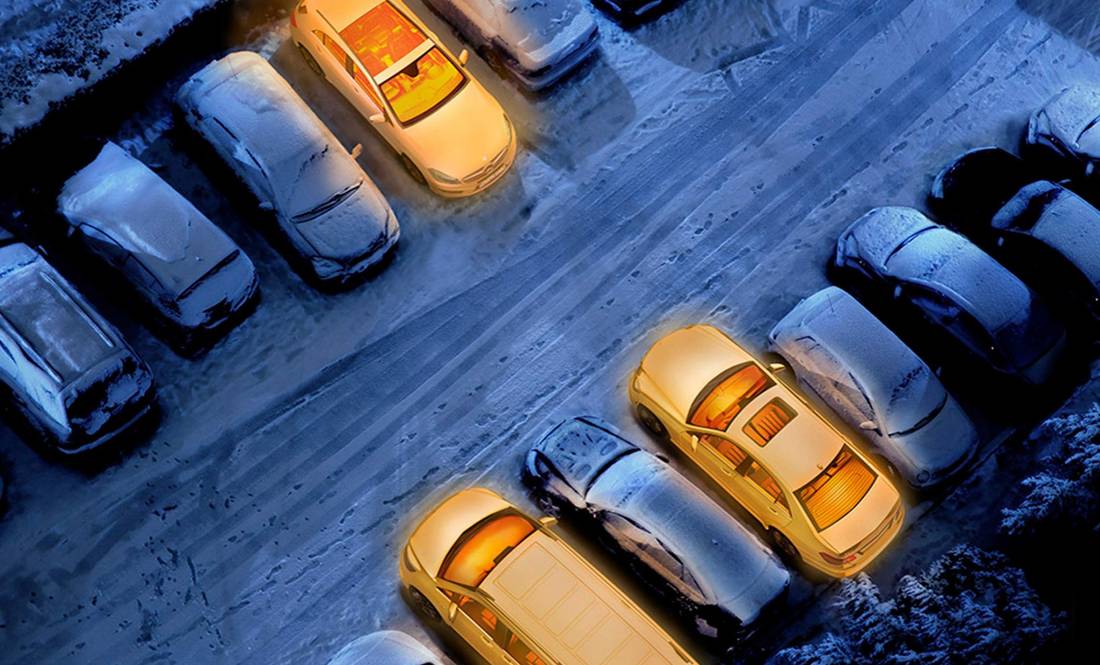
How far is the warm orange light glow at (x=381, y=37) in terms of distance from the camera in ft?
49.8

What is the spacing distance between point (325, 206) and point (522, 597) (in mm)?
5398

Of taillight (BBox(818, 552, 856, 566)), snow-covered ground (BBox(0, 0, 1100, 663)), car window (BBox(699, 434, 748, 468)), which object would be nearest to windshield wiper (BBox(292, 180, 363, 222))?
snow-covered ground (BBox(0, 0, 1100, 663))

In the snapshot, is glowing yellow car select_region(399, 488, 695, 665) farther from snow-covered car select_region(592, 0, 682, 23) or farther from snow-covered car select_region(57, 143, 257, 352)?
snow-covered car select_region(592, 0, 682, 23)

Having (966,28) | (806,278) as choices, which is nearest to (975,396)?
(806,278)

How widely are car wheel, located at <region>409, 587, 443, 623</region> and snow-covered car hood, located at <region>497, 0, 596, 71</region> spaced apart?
7.00m

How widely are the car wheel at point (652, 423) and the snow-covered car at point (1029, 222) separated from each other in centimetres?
510

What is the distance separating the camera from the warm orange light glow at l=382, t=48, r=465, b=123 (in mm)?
15195

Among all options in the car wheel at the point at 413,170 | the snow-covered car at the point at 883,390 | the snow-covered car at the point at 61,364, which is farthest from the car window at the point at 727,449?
the snow-covered car at the point at 61,364

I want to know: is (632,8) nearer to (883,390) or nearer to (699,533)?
(883,390)

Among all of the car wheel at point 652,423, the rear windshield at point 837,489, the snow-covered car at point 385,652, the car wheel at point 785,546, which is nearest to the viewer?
the snow-covered car at point 385,652

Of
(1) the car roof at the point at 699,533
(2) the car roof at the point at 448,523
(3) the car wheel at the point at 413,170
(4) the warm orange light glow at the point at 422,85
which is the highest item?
(4) the warm orange light glow at the point at 422,85

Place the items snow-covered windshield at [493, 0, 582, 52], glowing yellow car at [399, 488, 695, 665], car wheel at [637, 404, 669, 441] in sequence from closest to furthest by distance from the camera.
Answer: glowing yellow car at [399, 488, 695, 665] < car wheel at [637, 404, 669, 441] < snow-covered windshield at [493, 0, 582, 52]

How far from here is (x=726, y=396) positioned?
1418 cm

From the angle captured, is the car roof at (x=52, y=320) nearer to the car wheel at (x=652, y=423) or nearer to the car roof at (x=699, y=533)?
the car roof at (x=699, y=533)
